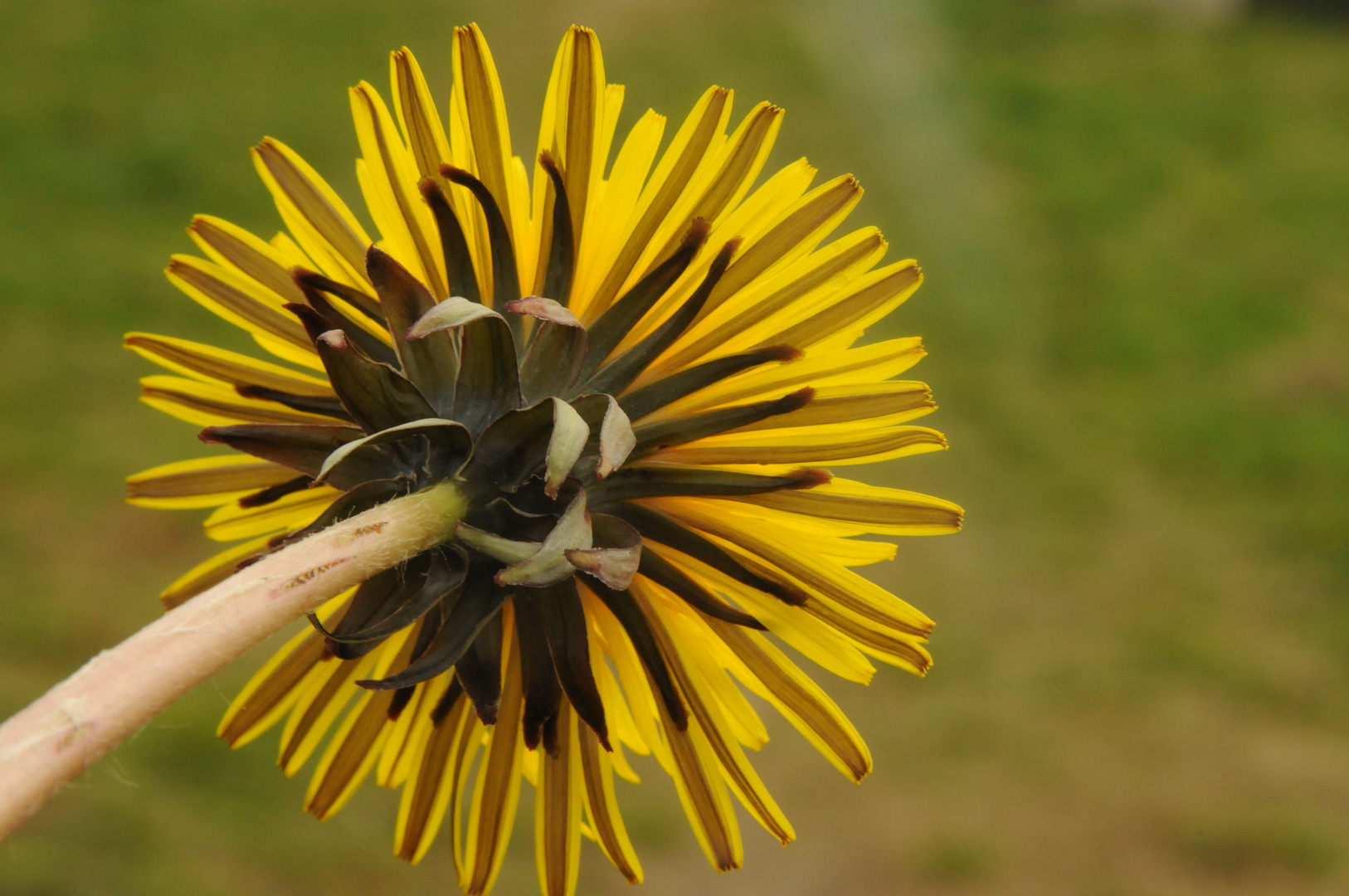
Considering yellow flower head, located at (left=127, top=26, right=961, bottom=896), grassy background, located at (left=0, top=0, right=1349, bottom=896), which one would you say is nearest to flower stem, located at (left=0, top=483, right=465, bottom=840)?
yellow flower head, located at (left=127, top=26, right=961, bottom=896)

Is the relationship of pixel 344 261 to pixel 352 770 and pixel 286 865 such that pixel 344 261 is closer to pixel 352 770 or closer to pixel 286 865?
pixel 352 770

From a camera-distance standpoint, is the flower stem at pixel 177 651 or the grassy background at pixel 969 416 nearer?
the flower stem at pixel 177 651

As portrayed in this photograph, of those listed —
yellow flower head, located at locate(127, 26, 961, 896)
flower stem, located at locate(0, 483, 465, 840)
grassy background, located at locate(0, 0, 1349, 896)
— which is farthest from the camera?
grassy background, located at locate(0, 0, 1349, 896)

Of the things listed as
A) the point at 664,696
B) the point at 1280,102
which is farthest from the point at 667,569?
the point at 1280,102

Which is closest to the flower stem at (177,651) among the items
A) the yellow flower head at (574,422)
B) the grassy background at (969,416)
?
the yellow flower head at (574,422)

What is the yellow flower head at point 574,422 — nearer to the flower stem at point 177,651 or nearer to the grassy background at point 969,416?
the flower stem at point 177,651

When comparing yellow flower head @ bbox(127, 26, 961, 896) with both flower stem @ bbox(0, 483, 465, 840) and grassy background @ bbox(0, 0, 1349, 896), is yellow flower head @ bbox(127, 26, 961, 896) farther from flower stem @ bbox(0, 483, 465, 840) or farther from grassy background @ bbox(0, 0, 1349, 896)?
grassy background @ bbox(0, 0, 1349, 896)
